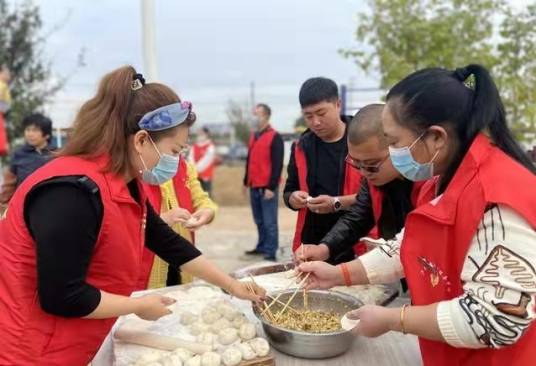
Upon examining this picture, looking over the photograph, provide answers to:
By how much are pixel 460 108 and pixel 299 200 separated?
169 cm

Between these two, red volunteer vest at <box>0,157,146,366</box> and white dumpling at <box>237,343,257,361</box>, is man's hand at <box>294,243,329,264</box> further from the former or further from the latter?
red volunteer vest at <box>0,157,146,366</box>

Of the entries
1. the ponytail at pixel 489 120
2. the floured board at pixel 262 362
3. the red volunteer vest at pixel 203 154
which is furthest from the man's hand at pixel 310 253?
the red volunteer vest at pixel 203 154

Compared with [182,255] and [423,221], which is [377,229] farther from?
[423,221]

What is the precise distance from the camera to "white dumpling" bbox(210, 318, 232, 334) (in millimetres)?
1524

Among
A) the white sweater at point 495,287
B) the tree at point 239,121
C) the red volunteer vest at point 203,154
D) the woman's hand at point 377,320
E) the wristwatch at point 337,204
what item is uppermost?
the white sweater at point 495,287

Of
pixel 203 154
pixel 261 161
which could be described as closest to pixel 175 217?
pixel 261 161

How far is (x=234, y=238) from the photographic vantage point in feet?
24.5

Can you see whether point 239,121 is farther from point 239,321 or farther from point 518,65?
point 239,321

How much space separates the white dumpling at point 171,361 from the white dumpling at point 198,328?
0.18 m

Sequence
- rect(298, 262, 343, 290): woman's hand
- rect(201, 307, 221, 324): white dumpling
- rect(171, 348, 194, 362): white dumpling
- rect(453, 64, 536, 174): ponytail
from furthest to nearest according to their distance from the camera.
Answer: rect(298, 262, 343, 290): woman's hand < rect(201, 307, 221, 324): white dumpling < rect(171, 348, 194, 362): white dumpling < rect(453, 64, 536, 174): ponytail

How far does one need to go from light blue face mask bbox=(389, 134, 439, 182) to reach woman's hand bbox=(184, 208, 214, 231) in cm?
140

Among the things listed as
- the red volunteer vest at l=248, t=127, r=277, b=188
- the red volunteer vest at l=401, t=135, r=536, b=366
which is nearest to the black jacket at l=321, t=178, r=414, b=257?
the red volunteer vest at l=401, t=135, r=536, b=366

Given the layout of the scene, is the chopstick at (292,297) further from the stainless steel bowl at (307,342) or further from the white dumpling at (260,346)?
the white dumpling at (260,346)

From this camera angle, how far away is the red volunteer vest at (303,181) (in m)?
2.80
